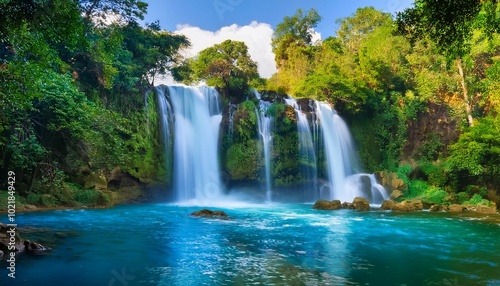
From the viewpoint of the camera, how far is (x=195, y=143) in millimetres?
23078

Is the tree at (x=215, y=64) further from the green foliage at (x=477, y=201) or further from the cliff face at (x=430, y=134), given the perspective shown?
the green foliage at (x=477, y=201)

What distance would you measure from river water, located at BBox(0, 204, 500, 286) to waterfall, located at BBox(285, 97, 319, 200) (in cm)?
1020

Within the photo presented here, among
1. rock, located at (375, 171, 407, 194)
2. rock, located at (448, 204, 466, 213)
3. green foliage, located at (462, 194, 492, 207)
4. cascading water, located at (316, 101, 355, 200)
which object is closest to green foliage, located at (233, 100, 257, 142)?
cascading water, located at (316, 101, 355, 200)

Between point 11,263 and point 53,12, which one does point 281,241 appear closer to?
point 11,263

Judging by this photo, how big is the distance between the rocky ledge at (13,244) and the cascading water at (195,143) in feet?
44.4

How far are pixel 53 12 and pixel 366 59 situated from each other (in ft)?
90.6

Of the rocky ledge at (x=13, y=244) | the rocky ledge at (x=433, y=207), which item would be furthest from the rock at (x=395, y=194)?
the rocky ledge at (x=13, y=244)

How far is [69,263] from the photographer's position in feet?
23.5

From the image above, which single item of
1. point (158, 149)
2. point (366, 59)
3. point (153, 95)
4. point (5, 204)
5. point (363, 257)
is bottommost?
point (363, 257)

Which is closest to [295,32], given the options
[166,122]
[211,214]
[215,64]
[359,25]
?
[359,25]

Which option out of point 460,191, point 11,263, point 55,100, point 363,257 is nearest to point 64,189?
point 55,100

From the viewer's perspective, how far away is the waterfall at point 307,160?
2477 centimetres

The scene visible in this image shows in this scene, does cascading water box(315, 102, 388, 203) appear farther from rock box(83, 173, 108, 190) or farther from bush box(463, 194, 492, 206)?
rock box(83, 173, 108, 190)

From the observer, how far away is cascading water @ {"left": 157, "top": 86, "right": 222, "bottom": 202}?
22078mm
